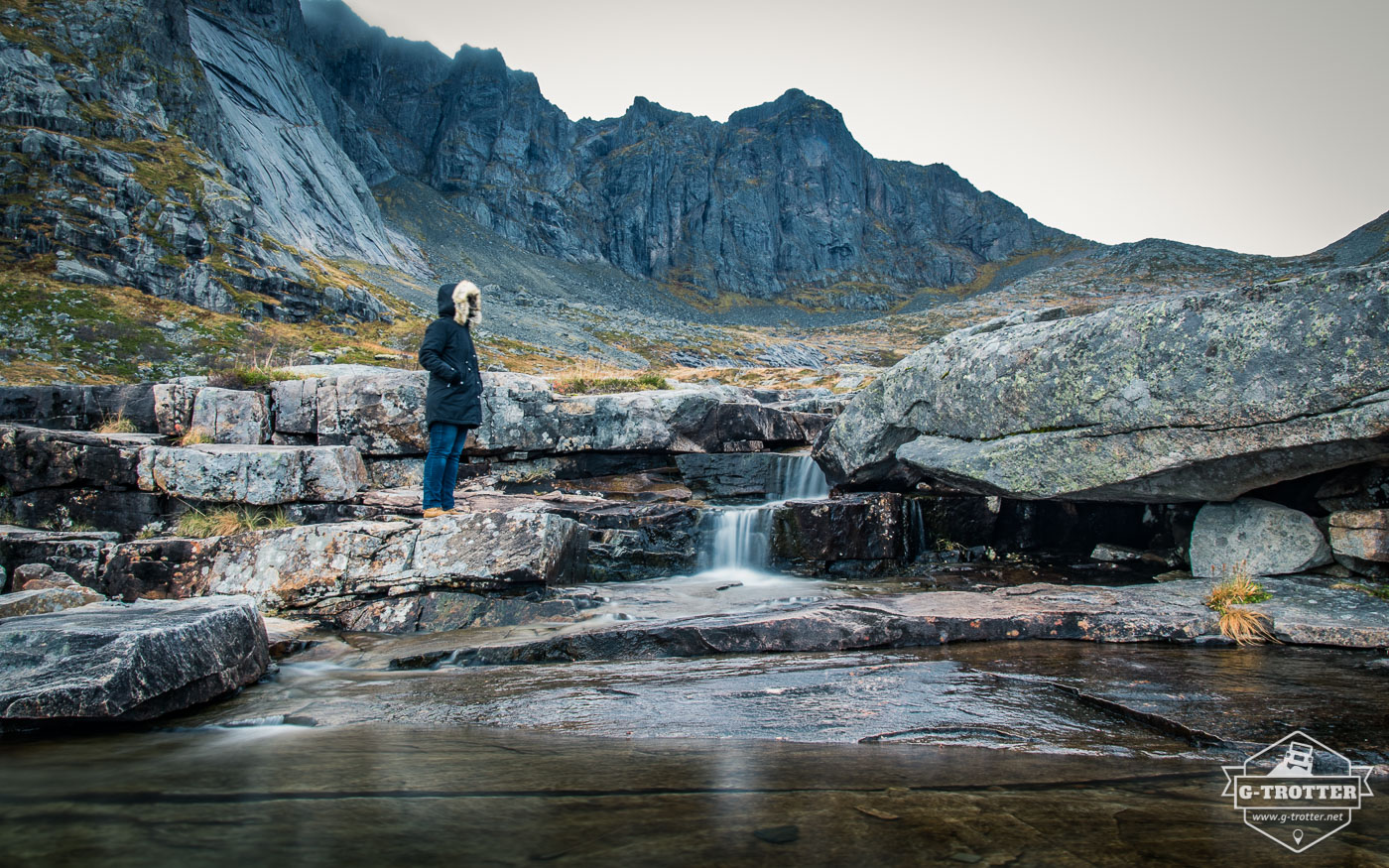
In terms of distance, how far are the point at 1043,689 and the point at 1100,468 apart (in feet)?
14.7

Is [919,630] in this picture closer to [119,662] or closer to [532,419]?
[119,662]

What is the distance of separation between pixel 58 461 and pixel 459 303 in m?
5.12

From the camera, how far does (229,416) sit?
997cm

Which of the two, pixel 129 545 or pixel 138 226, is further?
pixel 138 226

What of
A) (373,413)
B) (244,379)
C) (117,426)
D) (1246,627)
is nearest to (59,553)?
(117,426)

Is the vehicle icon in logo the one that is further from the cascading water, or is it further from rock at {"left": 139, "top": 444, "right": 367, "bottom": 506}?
rock at {"left": 139, "top": 444, "right": 367, "bottom": 506}

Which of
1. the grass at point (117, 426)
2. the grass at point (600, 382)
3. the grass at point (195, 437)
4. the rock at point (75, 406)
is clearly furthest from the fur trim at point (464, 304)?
the grass at point (117, 426)

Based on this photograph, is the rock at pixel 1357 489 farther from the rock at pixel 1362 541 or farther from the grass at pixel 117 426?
the grass at pixel 117 426

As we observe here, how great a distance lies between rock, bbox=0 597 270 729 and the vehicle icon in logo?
222 inches

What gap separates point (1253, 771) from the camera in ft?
8.93

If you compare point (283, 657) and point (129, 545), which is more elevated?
point (129, 545)

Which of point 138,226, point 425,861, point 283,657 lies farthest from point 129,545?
point 138,226

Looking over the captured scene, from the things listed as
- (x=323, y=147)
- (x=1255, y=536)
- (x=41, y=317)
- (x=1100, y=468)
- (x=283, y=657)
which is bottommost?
(x=283, y=657)

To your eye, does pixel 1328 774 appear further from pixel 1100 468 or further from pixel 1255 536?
pixel 1255 536
